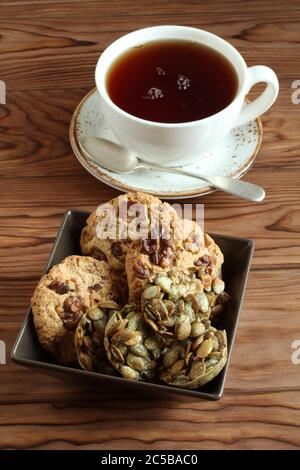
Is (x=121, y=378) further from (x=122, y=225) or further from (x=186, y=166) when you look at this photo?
(x=186, y=166)

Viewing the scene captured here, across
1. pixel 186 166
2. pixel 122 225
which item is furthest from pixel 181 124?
pixel 122 225

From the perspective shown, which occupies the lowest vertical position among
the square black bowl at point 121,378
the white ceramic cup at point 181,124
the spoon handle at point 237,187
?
the square black bowl at point 121,378

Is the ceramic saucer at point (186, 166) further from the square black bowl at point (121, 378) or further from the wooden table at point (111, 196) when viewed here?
the square black bowl at point (121, 378)

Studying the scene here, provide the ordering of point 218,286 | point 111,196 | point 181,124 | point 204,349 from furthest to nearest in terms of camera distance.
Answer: point 111,196
point 181,124
point 218,286
point 204,349

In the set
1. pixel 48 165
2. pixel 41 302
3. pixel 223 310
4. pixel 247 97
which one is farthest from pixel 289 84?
pixel 41 302

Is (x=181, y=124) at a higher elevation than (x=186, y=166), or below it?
higher

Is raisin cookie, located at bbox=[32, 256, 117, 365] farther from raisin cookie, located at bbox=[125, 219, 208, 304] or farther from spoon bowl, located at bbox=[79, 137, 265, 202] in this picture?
spoon bowl, located at bbox=[79, 137, 265, 202]

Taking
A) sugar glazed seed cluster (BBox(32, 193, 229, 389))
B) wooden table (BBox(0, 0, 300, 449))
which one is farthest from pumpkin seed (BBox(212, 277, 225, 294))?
wooden table (BBox(0, 0, 300, 449))

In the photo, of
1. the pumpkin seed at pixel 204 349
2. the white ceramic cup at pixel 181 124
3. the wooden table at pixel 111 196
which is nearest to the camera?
the pumpkin seed at pixel 204 349

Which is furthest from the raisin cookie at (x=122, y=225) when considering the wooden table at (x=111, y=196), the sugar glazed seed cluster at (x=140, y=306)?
the wooden table at (x=111, y=196)
